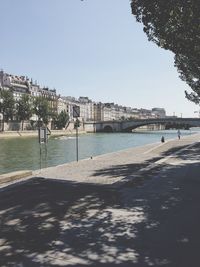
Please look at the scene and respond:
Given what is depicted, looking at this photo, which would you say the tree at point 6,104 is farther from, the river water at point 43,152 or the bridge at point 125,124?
the bridge at point 125,124

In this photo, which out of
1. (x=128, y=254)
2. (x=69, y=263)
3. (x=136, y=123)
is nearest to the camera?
(x=69, y=263)

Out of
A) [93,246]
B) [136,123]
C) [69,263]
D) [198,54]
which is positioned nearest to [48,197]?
[93,246]

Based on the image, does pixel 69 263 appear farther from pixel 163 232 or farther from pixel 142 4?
pixel 142 4

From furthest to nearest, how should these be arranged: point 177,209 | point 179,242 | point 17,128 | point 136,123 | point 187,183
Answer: point 136,123 → point 17,128 → point 187,183 → point 177,209 → point 179,242

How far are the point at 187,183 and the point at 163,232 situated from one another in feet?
23.7

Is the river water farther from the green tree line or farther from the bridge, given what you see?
the bridge

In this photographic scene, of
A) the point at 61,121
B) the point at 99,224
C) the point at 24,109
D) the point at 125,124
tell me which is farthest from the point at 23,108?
the point at 99,224

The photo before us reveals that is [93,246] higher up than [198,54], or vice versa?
[198,54]

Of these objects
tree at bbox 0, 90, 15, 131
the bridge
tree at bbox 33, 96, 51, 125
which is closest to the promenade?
tree at bbox 0, 90, 15, 131

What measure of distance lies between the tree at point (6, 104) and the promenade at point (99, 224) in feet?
391

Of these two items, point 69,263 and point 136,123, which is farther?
point 136,123

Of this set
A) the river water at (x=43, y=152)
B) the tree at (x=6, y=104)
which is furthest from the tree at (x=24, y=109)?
the river water at (x=43, y=152)

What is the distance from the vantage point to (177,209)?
35.1 feet

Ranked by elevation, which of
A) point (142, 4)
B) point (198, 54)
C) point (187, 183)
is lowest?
point (187, 183)
